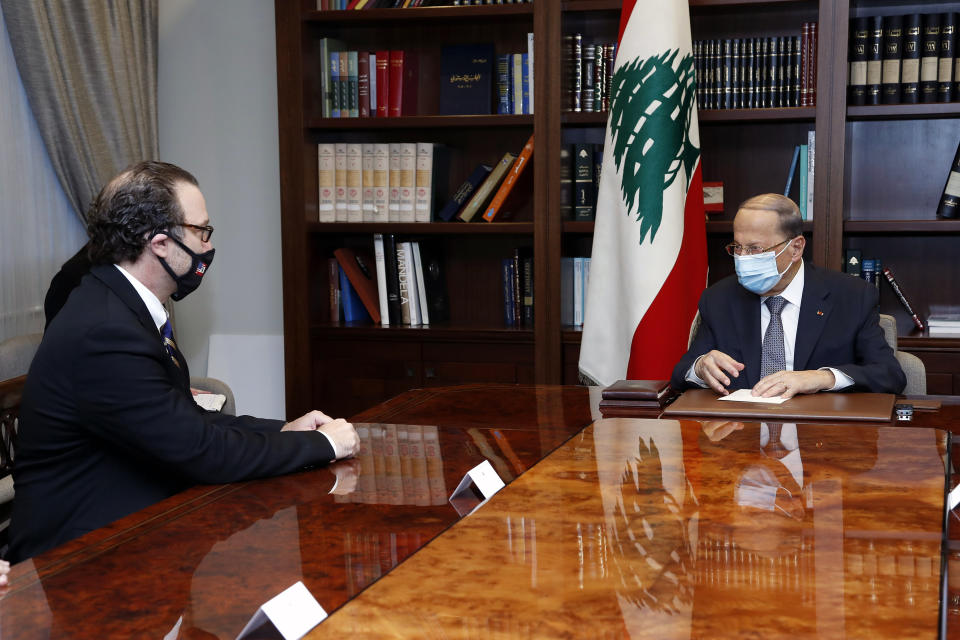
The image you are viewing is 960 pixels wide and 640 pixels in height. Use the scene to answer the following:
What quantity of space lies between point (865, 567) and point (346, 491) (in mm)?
818

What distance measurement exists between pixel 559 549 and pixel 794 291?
1.83 m

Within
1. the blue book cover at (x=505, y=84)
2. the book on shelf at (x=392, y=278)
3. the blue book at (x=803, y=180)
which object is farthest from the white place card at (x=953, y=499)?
the book on shelf at (x=392, y=278)

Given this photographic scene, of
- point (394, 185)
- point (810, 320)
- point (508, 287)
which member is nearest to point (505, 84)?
point (394, 185)

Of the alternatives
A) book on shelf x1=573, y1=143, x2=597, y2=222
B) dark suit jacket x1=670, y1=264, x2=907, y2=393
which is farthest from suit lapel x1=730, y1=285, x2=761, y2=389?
book on shelf x1=573, y1=143, x2=597, y2=222

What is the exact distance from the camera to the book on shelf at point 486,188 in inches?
163

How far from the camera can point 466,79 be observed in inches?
165

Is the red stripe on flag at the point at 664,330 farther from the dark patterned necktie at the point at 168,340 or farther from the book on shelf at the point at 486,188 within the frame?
the dark patterned necktie at the point at 168,340

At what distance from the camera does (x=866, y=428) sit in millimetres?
1951

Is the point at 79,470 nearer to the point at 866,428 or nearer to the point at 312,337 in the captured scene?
the point at 866,428

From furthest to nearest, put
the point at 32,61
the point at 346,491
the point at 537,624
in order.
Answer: the point at 32,61 < the point at 346,491 < the point at 537,624

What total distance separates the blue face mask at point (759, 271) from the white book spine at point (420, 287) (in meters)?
1.73

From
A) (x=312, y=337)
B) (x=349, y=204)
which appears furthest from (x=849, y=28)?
(x=312, y=337)

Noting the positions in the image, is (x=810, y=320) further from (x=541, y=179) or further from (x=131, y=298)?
(x=131, y=298)

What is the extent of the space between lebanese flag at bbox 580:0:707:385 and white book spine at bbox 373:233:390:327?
1.07 metres
